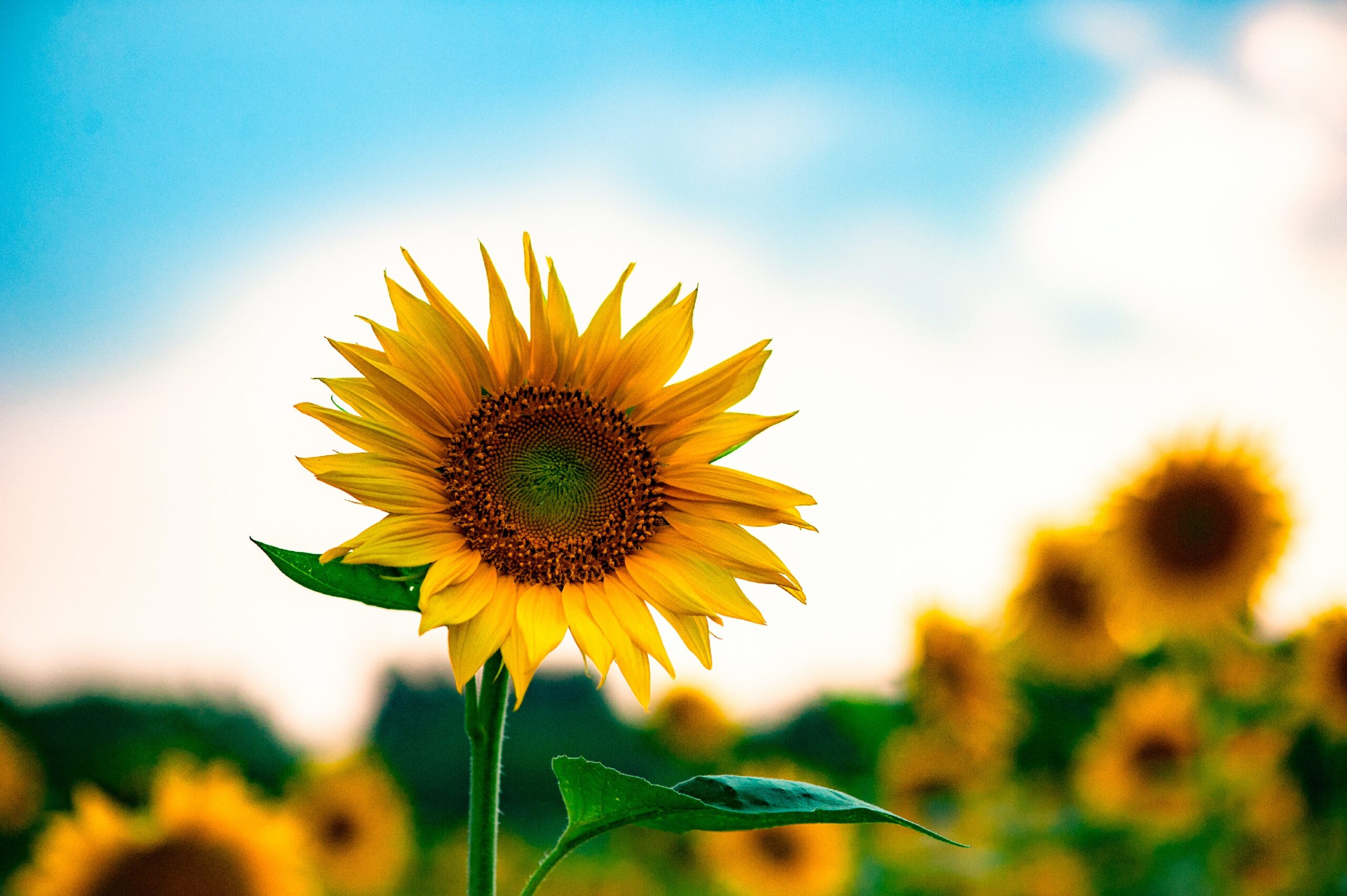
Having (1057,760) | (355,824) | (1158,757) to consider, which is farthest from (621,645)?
(1057,760)

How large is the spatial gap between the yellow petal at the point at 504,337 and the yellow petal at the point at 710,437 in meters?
0.22

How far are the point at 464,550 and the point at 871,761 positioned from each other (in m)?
5.94

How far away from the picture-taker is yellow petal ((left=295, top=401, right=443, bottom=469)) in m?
1.32

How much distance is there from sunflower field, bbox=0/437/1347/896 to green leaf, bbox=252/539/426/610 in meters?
2.91

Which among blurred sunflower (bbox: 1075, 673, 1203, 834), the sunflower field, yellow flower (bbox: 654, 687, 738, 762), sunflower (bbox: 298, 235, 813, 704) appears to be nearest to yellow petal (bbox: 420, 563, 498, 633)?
sunflower (bbox: 298, 235, 813, 704)

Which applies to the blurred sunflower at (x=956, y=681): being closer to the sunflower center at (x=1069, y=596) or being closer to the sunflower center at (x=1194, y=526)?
the sunflower center at (x=1069, y=596)

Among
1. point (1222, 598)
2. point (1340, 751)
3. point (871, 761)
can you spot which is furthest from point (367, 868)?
point (1340, 751)

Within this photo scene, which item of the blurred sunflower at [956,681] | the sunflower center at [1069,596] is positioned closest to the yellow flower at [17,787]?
the blurred sunflower at [956,681]

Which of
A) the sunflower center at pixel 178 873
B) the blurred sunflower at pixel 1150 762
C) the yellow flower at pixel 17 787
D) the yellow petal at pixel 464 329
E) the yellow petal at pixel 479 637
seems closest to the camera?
the yellow petal at pixel 479 637

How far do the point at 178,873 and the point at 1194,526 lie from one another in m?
4.68

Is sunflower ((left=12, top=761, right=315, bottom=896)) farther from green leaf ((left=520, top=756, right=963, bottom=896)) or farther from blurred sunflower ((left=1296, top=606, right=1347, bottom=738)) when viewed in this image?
blurred sunflower ((left=1296, top=606, right=1347, bottom=738))

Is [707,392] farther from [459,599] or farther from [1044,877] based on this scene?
[1044,877]

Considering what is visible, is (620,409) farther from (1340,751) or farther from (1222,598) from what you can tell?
(1340,751)

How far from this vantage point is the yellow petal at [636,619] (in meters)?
1.33
